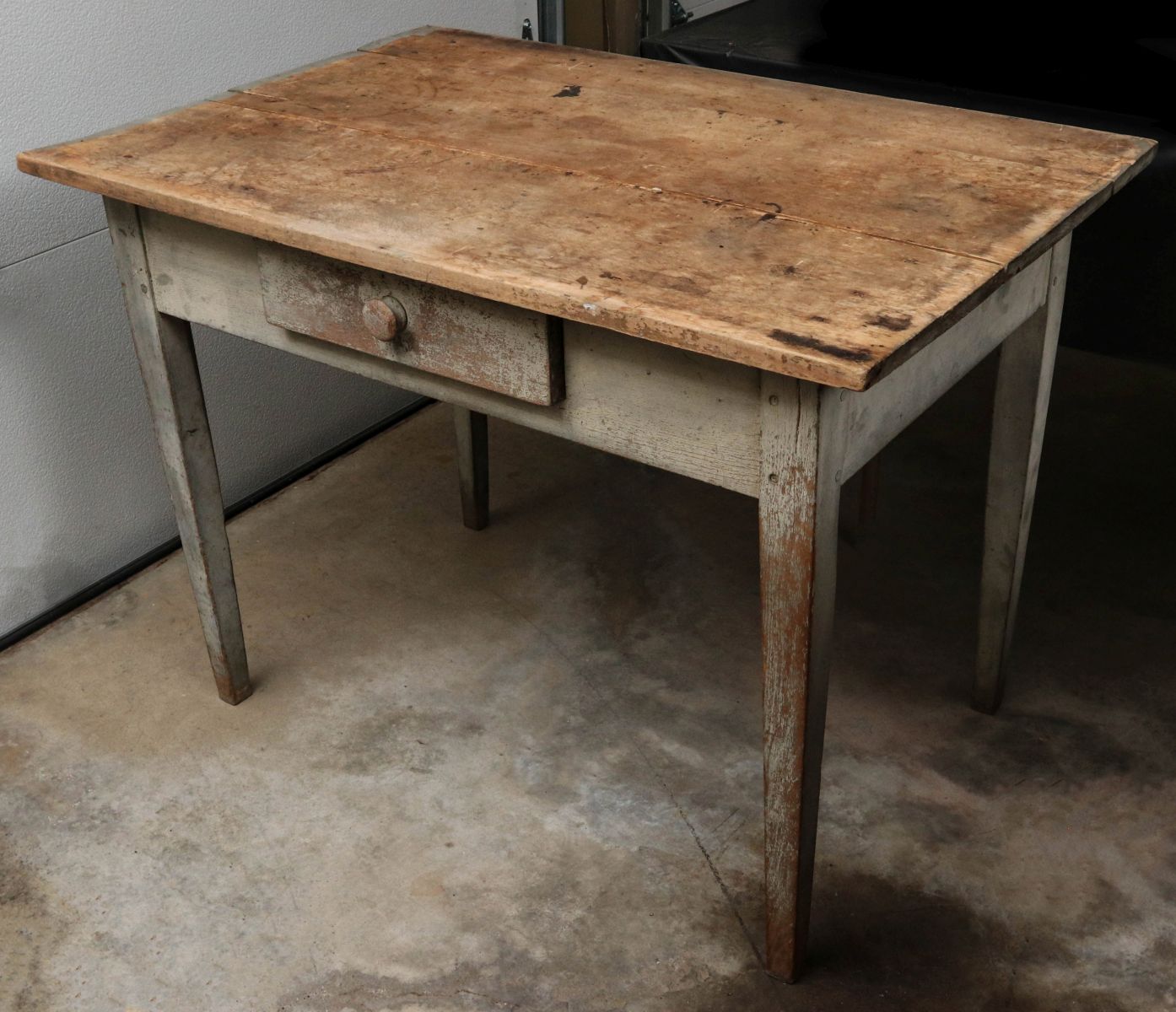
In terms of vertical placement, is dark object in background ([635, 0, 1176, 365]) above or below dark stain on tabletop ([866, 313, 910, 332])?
below

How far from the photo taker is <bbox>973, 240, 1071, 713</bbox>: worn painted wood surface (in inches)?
59.4

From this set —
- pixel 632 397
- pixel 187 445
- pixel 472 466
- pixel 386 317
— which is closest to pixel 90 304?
pixel 187 445

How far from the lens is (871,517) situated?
87.7 inches

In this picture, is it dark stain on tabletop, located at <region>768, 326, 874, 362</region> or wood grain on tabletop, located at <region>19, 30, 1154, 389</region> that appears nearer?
dark stain on tabletop, located at <region>768, 326, 874, 362</region>

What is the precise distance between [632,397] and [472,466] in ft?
3.17

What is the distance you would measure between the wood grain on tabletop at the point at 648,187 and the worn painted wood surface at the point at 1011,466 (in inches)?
7.4

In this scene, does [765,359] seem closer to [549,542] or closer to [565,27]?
[549,542]

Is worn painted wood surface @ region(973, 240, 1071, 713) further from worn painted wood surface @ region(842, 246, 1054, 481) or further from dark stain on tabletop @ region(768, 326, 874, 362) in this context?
dark stain on tabletop @ region(768, 326, 874, 362)

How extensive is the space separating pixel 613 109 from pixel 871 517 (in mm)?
893

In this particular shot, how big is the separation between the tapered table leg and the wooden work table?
0.49 meters

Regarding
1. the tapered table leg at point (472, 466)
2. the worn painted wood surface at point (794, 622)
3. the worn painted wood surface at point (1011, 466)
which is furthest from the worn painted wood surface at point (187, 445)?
the worn painted wood surface at point (1011, 466)

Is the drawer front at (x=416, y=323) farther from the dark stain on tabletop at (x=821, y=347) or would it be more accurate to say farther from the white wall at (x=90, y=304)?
the white wall at (x=90, y=304)

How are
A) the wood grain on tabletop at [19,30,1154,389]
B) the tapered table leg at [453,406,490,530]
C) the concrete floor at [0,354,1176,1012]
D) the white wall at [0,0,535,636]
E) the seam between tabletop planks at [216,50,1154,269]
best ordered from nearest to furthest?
the wood grain on tabletop at [19,30,1154,389], the seam between tabletop planks at [216,50,1154,269], the concrete floor at [0,354,1176,1012], the white wall at [0,0,535,636], the tapered table leg at [453,406,490,530]

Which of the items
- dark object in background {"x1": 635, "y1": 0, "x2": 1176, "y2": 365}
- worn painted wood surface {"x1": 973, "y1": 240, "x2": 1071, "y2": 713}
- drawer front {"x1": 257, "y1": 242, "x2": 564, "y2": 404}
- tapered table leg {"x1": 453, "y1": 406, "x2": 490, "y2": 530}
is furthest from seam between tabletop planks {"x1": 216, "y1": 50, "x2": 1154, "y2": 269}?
tapered table leg {"x1": 453, "y1": 406, "x2": 490, "y2": 530}
